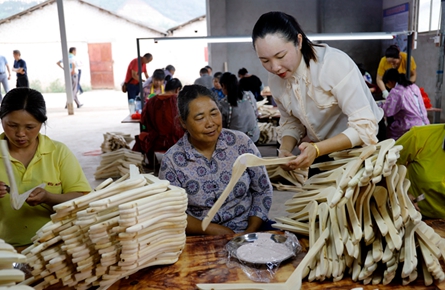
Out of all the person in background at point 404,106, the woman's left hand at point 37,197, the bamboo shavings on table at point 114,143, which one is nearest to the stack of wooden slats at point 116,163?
the bamboo shavings on table at point 114,143

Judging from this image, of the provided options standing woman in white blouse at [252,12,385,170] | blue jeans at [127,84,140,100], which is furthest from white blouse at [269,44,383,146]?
blue jeans at [127,84,140,100]

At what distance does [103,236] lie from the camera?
1366mm

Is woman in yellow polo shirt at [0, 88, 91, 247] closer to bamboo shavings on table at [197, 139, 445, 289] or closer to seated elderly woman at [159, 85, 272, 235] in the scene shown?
seated elderly woman at [159, 85, 272, 235]

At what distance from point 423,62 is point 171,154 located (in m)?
8.74

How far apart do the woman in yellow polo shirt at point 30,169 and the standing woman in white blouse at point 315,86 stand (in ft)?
3.72

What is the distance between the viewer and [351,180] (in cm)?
142

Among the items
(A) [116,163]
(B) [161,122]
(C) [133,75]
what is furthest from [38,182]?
(C) [133,75]

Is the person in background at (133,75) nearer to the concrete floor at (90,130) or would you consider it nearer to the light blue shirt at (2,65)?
the concrete floor at (90,130)

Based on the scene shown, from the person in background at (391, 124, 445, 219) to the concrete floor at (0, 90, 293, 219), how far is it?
7.09 ft

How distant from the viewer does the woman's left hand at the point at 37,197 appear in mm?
1986

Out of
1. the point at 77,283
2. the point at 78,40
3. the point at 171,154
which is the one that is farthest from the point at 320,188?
the point at 78,40

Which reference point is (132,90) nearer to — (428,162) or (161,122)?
(161,122)

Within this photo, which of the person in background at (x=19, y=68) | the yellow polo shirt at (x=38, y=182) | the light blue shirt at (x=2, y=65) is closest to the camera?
the yellow polo shirt at (x=38, y=182)

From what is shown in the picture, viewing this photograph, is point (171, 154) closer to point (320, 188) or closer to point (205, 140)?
point (205, 140)
